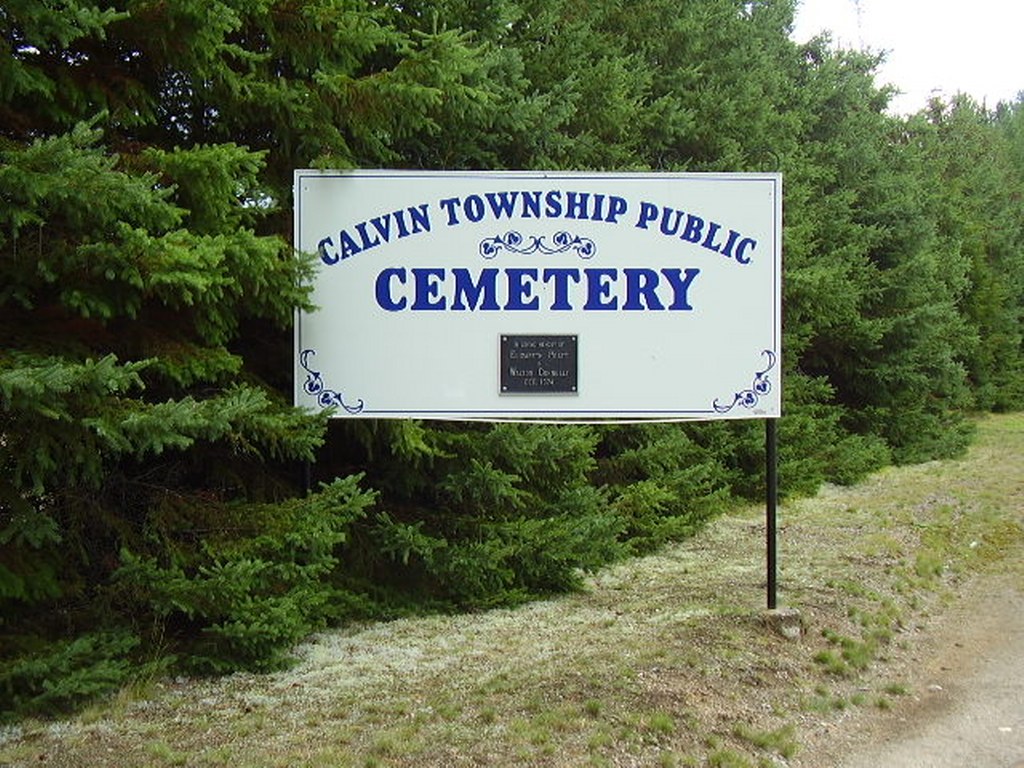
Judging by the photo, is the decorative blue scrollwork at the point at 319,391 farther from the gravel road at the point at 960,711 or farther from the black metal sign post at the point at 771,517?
the gravel road at the point at 960,711

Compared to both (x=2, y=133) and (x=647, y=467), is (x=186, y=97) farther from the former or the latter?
(x=647, y=467)

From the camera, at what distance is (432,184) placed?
6961mm

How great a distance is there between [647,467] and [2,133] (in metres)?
6.78

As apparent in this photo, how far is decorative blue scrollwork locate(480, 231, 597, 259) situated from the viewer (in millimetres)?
7000

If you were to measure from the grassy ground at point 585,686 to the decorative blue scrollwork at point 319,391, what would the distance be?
1.47 meters

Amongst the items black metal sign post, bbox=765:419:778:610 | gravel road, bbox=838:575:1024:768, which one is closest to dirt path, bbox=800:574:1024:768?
gravel road, bbox=838:575:1024:768

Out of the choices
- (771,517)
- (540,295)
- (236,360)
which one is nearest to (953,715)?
(771,517)

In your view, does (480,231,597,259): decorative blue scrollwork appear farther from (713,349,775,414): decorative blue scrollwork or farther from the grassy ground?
the grassy ground

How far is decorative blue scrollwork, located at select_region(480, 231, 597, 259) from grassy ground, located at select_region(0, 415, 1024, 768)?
8.09 feet

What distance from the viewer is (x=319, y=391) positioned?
6836mm

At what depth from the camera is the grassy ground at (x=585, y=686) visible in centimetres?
475

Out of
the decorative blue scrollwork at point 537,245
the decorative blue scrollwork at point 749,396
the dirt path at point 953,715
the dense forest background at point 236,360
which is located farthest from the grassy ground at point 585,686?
the decorative blue scrollwork at point 537,245

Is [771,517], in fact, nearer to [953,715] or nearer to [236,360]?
[953,715]

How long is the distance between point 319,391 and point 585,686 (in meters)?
2.55
